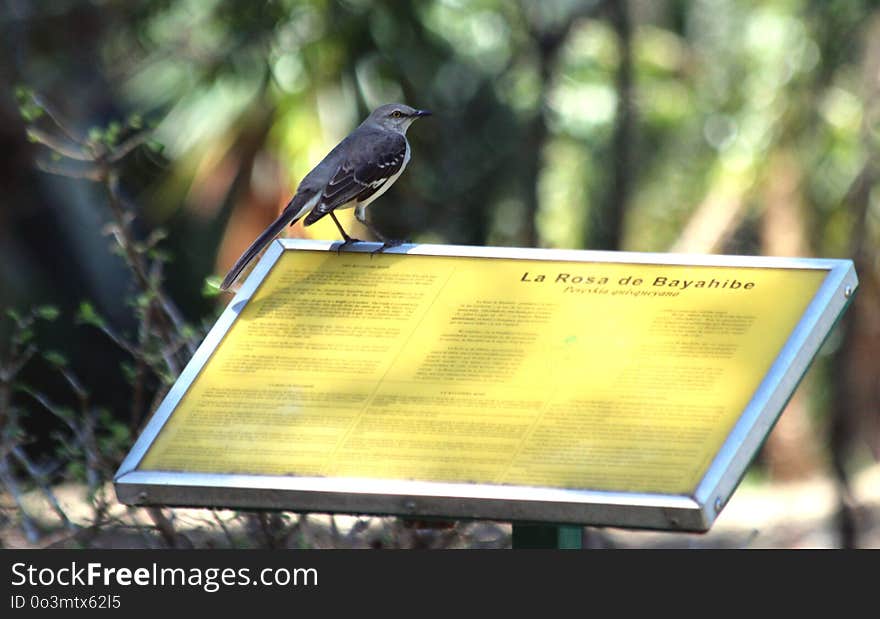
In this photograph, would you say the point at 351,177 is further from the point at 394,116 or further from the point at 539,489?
the point at 539,489

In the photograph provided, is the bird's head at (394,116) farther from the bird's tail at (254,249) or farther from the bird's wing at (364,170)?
the bird's tail at (254,249)

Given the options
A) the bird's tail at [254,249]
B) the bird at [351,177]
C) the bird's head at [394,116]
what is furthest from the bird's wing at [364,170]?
the bird's head at [394,116]

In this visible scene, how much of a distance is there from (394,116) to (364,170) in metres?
0.72

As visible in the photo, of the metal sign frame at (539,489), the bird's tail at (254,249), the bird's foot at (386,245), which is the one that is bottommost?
the metal sign frame at (539,489)

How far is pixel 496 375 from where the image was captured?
12.0 ft

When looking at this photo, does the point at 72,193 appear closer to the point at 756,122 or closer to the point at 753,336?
the point at 756,122

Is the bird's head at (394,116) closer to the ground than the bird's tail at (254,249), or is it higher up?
closer to the ground

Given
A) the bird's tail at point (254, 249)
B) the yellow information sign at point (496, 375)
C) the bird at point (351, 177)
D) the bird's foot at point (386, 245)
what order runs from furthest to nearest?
1. the bird at point (351, 177)
2. the bird's tail at point (254, 249)
3. the bird's foot at point (386, 245)
4. the yellow information sign at point (496, 375)

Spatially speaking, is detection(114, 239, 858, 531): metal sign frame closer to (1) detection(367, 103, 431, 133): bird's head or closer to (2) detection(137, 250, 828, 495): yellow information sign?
(2) detection(137, 250, 828, 495): yellow information sign

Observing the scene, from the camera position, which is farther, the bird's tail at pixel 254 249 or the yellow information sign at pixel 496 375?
the bird's tail at pixel 254 249

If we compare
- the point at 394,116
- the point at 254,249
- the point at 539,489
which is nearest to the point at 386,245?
the point at 254,249

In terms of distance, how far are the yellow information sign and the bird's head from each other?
172cm

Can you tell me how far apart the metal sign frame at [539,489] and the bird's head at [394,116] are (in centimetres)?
214

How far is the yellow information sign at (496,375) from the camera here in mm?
3389
